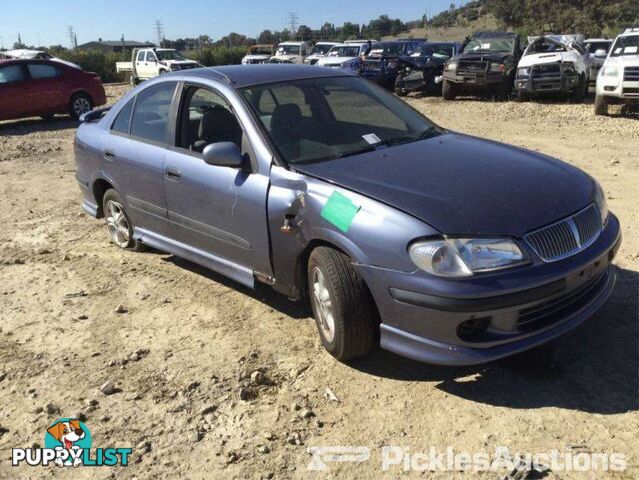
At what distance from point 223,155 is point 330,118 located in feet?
2.94

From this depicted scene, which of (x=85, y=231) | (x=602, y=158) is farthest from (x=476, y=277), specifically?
(x=602, y=158)

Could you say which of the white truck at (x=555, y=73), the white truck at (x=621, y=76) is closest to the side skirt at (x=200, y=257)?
the white truck at (x=621, y=76)

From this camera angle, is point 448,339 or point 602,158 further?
point 602,158

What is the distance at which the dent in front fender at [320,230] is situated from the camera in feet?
9.87

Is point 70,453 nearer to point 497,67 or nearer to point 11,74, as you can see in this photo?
point 11,74

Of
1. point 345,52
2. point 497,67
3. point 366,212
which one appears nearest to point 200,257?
point 366,212

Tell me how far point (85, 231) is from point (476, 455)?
508 cm

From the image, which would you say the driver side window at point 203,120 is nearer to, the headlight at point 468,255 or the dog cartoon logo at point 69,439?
the headlight at point 468,255

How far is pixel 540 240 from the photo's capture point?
3.02 meters

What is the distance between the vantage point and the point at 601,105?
42.6 feet

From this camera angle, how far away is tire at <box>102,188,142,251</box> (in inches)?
215

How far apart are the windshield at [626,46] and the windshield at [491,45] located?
4.17 m

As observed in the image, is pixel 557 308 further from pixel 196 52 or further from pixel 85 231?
pixel 196 52

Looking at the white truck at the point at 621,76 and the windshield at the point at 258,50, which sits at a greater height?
the white truck at the point at 621,76
